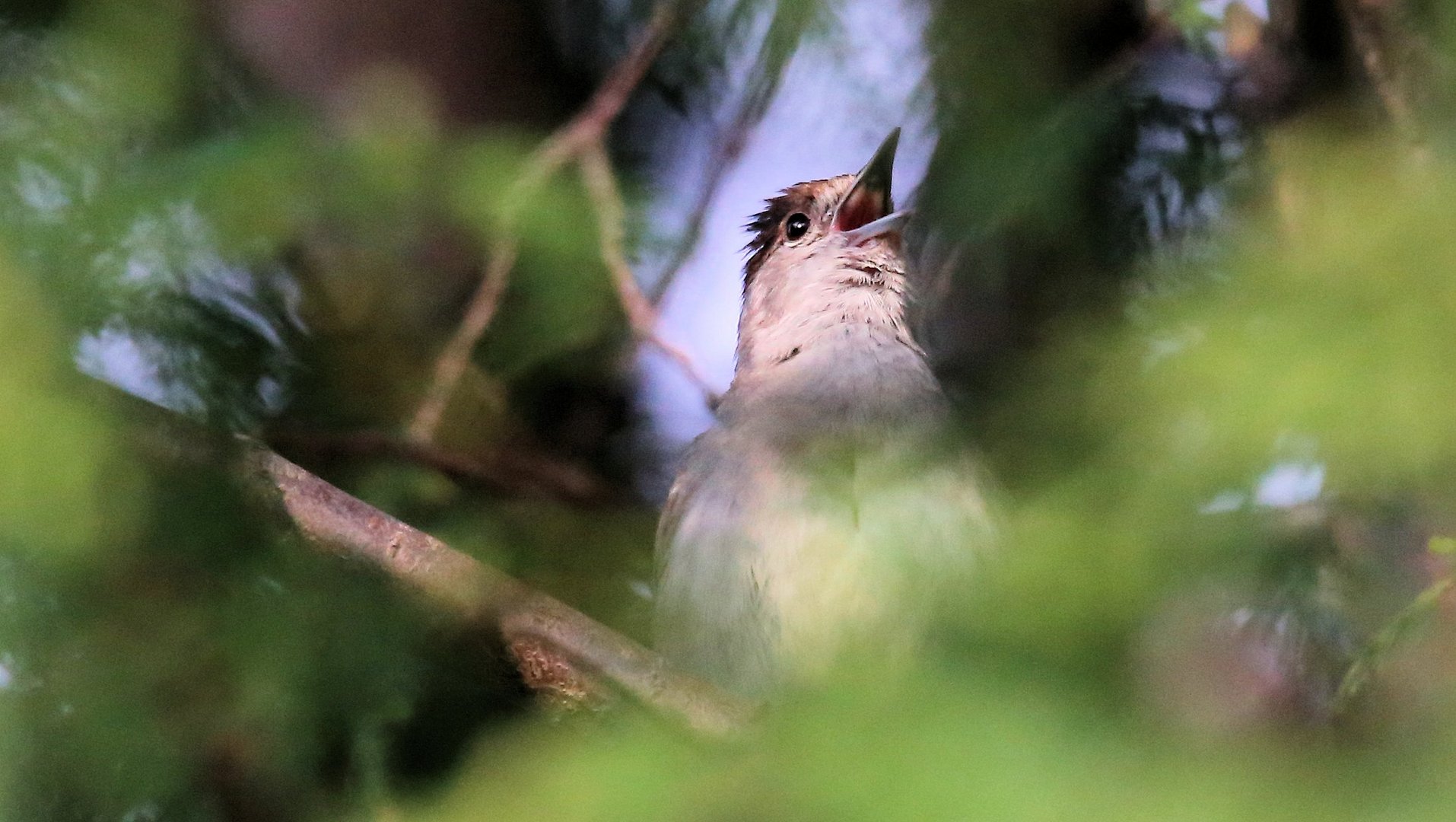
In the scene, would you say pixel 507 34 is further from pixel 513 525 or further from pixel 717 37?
pixel 513 525

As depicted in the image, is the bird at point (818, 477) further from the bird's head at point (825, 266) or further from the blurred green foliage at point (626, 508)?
the blurred green foliage at point (626, 508)

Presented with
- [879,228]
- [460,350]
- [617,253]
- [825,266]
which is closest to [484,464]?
[460,350]

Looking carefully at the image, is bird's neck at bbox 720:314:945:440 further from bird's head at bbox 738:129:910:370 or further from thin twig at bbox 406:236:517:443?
thin twig at bbox 406:236:517:443

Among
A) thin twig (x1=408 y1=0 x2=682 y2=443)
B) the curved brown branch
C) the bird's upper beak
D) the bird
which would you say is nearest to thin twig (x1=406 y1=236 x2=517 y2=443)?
thin twig (x1=408 y1=0 x2=682 y2=443)

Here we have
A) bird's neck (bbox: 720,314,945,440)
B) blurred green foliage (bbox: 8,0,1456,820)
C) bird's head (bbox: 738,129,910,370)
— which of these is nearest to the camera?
blurred green foliage (bbox: 8,0,1456,820)

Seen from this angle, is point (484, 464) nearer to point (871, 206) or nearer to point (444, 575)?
point (444, 575)
